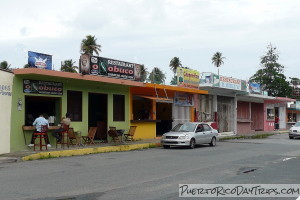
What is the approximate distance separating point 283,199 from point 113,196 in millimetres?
3407

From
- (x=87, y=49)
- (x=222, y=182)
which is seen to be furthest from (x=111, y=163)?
(x=87, y=49)

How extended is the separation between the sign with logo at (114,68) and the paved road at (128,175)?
642 cm

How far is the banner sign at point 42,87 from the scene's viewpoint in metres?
17.9

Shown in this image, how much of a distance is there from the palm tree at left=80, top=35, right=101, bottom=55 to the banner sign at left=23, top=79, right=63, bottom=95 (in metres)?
36.5

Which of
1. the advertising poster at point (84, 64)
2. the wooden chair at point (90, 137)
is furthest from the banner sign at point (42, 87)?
the wooden chair at point (90, 137)

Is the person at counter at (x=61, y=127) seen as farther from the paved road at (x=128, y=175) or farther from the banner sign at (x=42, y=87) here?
the paved road at (x=128, y=175)

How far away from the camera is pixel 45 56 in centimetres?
1777

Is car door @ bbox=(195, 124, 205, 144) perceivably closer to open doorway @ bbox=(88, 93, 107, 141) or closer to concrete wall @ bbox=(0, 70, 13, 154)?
open doorway @ bbox=(88, 93, 107, 141)

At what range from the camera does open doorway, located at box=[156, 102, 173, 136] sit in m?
28.3

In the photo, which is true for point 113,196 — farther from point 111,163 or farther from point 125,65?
point 125,65

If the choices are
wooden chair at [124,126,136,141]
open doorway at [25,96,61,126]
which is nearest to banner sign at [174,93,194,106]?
wooden chair at [124,126,136,141]

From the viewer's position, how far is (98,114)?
23.0 meters

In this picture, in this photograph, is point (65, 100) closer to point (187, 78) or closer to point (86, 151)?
point (86, 151)

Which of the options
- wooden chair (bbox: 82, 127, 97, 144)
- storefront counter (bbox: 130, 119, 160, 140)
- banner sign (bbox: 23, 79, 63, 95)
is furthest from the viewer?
storefront counter (bbox: 130, 119, 160, 140)
